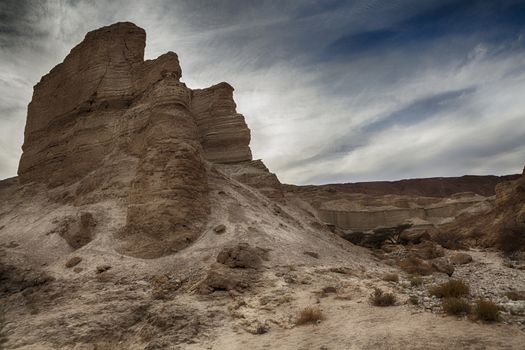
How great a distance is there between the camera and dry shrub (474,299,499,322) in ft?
22.8

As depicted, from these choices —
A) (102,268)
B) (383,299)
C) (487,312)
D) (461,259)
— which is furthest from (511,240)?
(102,268)

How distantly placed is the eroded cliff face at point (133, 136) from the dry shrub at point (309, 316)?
6.51 metres

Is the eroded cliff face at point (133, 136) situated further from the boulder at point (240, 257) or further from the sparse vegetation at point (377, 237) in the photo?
the sparse vegetation at point (377, 237)

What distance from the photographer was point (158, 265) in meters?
13.0

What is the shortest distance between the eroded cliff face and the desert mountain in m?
0.08

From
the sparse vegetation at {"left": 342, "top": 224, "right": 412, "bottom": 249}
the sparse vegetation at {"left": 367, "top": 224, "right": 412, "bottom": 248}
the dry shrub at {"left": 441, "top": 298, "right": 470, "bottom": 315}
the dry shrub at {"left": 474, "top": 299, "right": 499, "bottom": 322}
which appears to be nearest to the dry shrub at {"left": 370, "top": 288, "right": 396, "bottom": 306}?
the dry shrub at {"left": 441, "top": 298, "right": 470, "bottom": 315}

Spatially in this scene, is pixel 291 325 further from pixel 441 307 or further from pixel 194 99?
pixel 194 99

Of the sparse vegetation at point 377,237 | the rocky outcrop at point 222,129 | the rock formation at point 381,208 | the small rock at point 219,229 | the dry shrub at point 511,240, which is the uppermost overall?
the rocky outcrop at point 222,129

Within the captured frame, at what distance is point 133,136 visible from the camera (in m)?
19.0

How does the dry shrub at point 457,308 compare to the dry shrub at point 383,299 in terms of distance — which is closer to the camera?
the dry shrub at point 457,308

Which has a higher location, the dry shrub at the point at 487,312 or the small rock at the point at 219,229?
the small rock at the point at 219,229

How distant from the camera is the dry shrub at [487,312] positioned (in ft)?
22.8

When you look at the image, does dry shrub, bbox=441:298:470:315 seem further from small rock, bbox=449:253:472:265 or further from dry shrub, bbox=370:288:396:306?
small rock, bbox=449:253:472:265

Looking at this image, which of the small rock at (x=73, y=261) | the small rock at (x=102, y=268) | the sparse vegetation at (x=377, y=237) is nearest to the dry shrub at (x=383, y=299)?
the small rock at (x=102, y=268)
